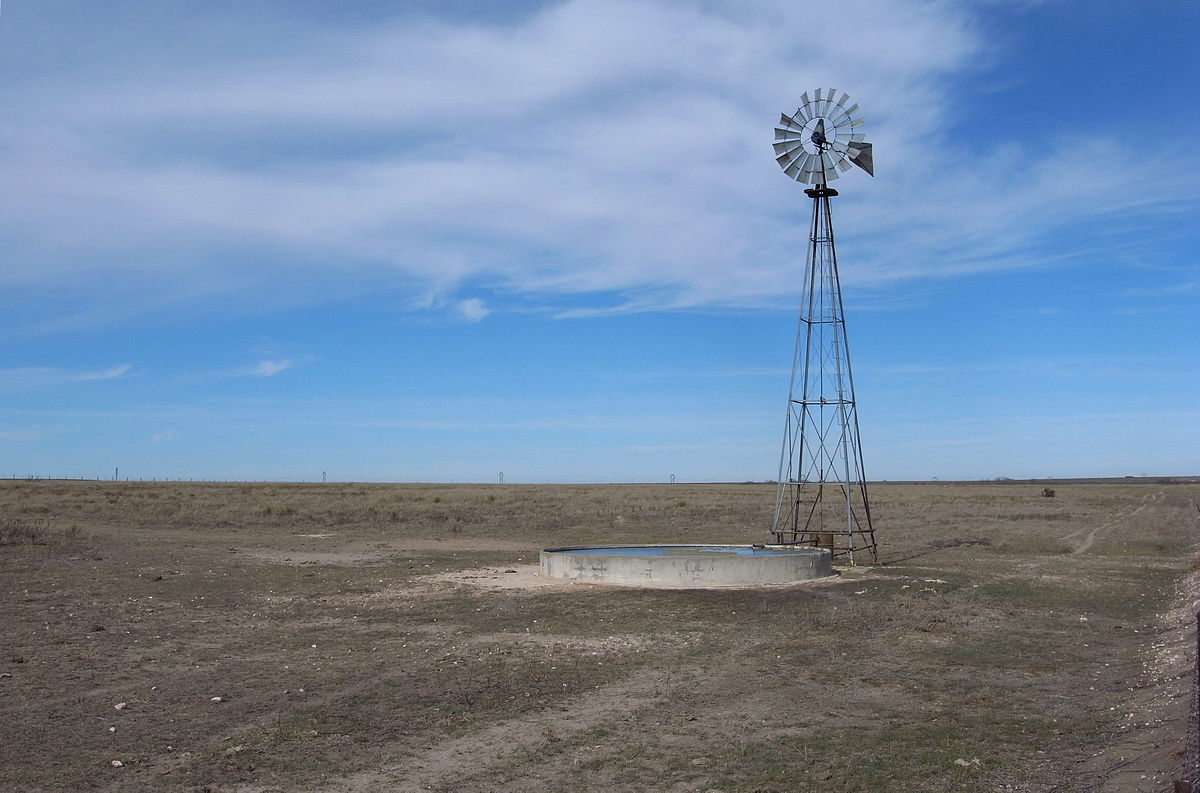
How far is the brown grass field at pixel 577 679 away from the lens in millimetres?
8445

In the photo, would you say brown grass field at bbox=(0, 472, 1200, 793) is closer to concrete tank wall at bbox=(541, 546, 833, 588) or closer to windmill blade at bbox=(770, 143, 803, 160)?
concrete tank wall at bbox=(541, 546, 833, 588)

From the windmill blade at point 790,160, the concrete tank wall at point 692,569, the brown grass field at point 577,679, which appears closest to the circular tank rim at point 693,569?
the concrete tank wall at point 692,569

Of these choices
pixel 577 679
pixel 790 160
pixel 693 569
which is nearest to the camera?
pixel 577 679

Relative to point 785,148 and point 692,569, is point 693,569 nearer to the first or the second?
point 692,569

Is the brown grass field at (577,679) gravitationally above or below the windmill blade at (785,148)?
below

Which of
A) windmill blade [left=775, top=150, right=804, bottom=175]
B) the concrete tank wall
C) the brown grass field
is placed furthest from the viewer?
windmill blade [left=775, top=150, right=804, bottom=175]

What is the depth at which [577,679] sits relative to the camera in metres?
12.0

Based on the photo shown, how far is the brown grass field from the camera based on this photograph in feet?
27.7

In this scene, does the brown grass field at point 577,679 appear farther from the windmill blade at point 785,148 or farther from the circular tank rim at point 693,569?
the windmill blade at point 785,148

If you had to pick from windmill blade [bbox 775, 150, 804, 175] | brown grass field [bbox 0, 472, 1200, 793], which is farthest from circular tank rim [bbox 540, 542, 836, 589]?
windmill blade [bbox 775, 150, 804, 175]

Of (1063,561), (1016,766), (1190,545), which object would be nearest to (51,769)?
(1016,766)

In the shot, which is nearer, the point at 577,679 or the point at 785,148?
the point at 577,679

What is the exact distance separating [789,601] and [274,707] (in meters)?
10.0

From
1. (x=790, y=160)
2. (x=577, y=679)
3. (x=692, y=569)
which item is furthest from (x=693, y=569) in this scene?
(x=790, y=160)
